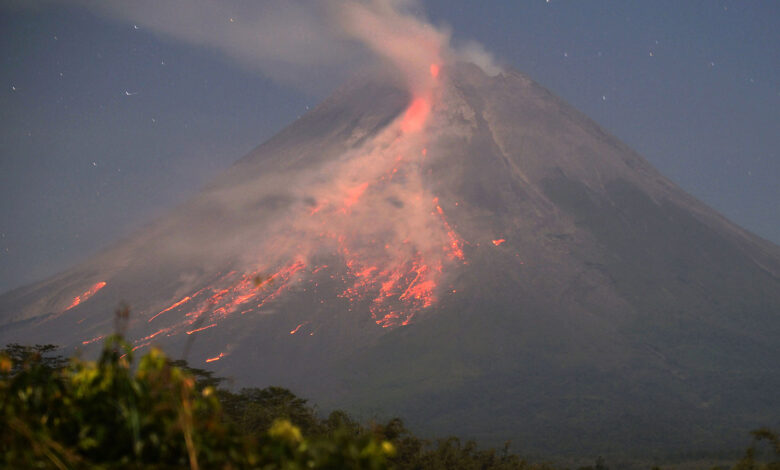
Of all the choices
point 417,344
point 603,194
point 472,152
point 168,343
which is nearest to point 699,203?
point 603,194

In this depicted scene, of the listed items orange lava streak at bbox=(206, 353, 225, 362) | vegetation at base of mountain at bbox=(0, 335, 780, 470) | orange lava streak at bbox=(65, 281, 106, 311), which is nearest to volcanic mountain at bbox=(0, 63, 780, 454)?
orange lava streak at bbox=(206, 353, 225, 362)

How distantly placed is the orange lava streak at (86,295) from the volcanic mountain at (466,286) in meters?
0.57

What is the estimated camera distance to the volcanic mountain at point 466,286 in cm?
11150

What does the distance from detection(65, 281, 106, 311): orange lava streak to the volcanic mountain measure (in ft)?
1.86

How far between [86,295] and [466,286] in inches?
3127

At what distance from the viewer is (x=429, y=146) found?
6850 inches

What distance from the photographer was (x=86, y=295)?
501ft

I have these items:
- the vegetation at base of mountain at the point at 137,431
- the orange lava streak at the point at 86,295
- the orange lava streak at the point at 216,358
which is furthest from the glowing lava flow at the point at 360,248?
the vegetation at base of mountain at the point at 137,431

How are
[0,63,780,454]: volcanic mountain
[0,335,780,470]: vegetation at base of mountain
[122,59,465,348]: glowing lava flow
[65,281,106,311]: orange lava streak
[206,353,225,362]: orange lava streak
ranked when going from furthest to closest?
[65,281,106,311]: orange lava streak, [122,59,465,348]: glowing lava flow, [206,353,225,362]: orange lava streak, [0,63,780,454]: volcanic mountain, [0,335,780,470]: vegetation at base of mountain

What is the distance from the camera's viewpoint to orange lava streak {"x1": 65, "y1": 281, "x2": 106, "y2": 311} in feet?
494

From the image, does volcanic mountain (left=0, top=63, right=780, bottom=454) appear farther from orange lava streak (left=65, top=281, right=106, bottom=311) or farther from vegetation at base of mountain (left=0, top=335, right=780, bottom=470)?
vegetation at base of mountain (left=0, top=335, right=780, bottom=470)

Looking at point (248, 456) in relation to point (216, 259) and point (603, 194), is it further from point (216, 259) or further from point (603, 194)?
point (603, 194)

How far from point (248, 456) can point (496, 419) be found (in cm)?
10107

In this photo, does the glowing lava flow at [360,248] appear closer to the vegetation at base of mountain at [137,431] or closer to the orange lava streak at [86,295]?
the orange lava streak at [86,295]
